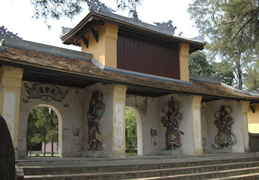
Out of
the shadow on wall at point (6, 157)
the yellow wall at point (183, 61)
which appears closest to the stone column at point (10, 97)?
the shadow on wall at point (6, 157)

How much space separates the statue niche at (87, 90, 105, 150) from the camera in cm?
1138

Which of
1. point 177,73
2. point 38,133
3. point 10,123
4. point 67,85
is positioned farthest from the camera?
point 38,133

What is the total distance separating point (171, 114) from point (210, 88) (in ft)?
8.76

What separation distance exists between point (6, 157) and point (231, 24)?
10172mm

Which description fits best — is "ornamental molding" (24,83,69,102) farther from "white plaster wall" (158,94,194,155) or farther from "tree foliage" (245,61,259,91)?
"tree foliage" (245,61,259,91)

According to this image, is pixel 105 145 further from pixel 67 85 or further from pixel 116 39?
pixel 116 39

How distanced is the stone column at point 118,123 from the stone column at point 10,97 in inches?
137

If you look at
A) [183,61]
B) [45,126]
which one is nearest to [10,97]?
[183,61]

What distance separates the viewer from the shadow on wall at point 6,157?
3791mm

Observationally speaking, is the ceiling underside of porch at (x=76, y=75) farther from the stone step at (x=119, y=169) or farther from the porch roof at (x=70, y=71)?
the stone step at (x=119, y=169)

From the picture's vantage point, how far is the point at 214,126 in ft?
53.1

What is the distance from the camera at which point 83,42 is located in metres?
13.9

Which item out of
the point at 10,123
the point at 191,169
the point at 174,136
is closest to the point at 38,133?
the point at 174,136

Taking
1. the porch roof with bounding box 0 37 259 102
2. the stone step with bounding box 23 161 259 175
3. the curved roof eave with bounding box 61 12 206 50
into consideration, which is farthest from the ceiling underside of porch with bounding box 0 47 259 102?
the stone step with bounding box 23 161 259 175
